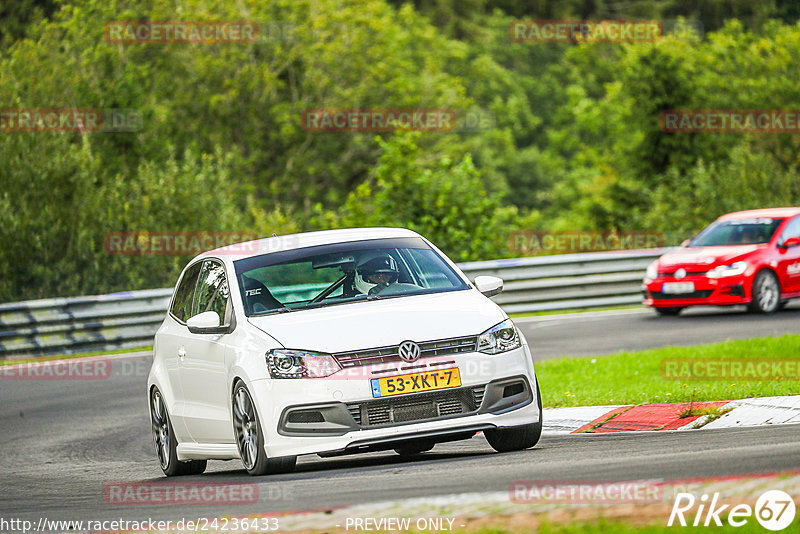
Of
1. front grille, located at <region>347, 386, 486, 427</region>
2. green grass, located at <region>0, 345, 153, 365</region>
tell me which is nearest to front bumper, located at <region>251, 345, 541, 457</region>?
front grille, located at <region>347, 386, 486, 427</region>

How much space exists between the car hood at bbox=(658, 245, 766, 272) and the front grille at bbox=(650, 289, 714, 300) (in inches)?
14.0

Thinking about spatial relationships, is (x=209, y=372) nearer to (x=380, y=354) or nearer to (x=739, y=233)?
(x=380, y=354)

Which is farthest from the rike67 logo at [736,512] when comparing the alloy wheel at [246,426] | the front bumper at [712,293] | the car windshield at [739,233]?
the car windshield at [739,233]

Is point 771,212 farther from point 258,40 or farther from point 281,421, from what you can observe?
point 258,40

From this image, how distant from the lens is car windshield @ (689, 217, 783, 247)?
22.0m

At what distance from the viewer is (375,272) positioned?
9.95 metres

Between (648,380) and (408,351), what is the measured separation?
5.47 metres

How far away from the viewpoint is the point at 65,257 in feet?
89.4

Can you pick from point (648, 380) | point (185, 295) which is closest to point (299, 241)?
point (185, 295)

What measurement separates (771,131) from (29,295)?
90.8ft

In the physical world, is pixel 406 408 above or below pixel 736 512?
below

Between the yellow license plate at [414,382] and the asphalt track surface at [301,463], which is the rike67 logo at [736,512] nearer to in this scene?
the asphalt track surface at [301,463]

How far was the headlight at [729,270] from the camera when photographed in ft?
69.3

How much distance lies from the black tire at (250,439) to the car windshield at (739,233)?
14319 mm
